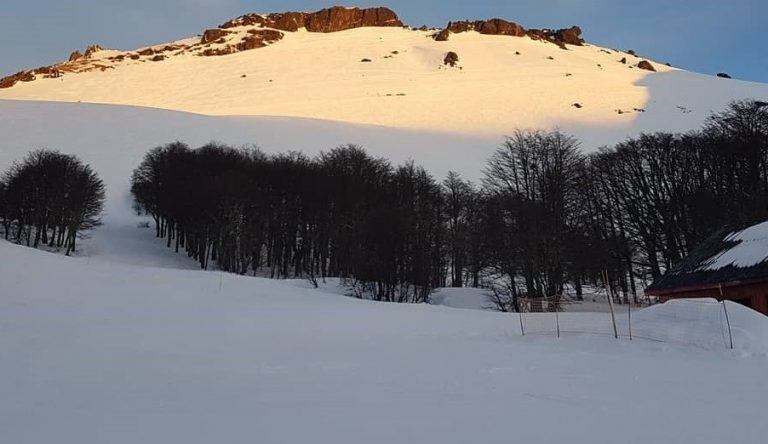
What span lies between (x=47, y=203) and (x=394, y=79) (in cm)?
8312

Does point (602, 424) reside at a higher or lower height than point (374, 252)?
lower

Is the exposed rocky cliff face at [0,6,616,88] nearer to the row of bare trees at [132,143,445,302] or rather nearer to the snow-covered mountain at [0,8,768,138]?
the snow-covered mountain at [0,8,768,138]

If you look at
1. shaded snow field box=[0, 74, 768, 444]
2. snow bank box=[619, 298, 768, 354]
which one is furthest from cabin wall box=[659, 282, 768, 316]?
shaded snow field box=[0, 74, 768, 444]

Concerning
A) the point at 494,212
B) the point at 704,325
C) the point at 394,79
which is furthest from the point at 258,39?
the point at 704,325

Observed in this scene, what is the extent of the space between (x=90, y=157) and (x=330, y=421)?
7138cm

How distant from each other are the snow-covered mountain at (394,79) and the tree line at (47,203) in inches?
1777

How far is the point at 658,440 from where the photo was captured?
675 cm

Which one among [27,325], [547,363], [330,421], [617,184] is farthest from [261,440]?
[617,184]

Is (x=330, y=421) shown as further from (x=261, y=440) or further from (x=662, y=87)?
(x=662, y=87)

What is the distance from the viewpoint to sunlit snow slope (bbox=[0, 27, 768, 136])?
88125mm

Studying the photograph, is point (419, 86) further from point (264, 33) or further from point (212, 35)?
point (212, 35)

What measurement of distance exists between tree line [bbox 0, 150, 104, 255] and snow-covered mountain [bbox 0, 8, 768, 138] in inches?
1777

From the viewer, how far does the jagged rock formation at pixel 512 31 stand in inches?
6796

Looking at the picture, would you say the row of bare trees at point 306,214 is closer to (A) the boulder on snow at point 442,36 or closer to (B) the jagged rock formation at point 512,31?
(A) the boulder on snow at point 442,36
